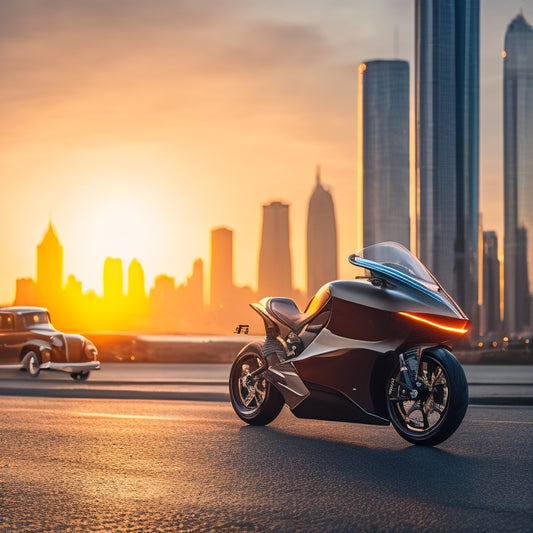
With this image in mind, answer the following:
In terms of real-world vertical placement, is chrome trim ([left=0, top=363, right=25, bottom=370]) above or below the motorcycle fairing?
below

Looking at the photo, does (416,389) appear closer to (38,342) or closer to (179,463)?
(179,463)

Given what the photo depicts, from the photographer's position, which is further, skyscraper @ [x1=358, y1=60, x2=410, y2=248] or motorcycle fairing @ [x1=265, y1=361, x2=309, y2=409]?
skyscraper @ [x1=358, y1=60, x2=410, y2=248]

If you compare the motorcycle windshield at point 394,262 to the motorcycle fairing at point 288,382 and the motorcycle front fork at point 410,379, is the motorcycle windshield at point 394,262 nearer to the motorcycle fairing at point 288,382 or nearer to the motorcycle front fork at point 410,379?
the motorcycle front fork at point 410,379

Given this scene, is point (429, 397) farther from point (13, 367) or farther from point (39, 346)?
point (13, 367)

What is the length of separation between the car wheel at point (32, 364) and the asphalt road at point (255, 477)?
352 inches

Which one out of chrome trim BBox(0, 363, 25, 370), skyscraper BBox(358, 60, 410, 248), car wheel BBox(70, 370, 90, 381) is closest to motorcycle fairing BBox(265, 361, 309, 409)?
car wheel BBox(70, 370, 90, 381)

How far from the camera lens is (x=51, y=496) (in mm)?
4801

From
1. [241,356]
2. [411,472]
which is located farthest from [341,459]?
[241,356]

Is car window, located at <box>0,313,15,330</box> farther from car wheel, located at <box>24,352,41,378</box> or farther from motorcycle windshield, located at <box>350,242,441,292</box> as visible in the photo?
motorcycle windshield, located at <box>350,242,441,292</box>

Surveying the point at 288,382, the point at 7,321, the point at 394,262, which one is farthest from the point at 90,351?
the point at 394,262

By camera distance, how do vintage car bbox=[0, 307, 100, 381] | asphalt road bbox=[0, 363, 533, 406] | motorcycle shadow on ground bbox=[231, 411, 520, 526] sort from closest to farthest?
motorcycle shadow on ground bbox=[231, 411, 520, 526] → asphalt road bbox=[0, 363, 533, 406] → vintage car bbox=[0, 307, 100, 381]

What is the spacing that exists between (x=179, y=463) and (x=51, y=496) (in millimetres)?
1268

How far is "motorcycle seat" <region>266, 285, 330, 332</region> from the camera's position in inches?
300

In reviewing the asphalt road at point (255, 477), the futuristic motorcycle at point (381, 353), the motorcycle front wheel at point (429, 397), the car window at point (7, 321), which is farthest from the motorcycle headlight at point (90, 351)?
the motorcycle front wheel at point (429, 397)
